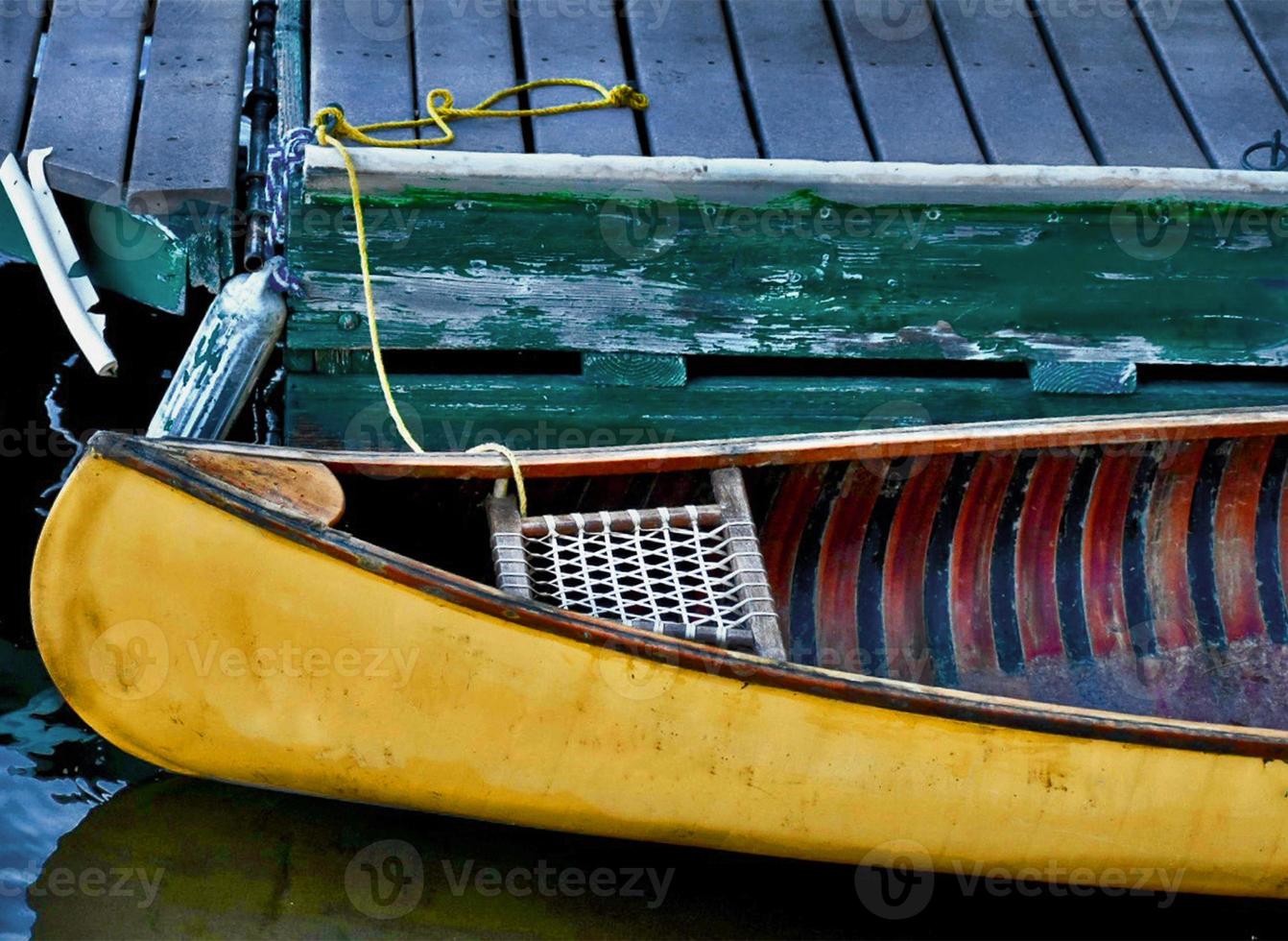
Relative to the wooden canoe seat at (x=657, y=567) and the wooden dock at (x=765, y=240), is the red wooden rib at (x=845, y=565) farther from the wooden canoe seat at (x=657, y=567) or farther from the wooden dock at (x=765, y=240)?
the wooden canoe seat at (x=657, y=567)

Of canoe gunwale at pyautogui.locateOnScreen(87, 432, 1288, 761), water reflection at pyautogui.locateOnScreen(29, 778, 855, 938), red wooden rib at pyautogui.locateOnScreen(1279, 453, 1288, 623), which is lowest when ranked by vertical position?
water reflection at pyautogui.locateOnScreen(29, 778, 855, 938)

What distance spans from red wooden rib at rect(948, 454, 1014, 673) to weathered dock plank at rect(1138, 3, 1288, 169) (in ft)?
3.65

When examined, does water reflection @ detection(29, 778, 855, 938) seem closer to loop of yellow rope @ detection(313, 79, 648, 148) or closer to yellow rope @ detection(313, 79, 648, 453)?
yellow rope @ detection(313, 79, 648, 453)

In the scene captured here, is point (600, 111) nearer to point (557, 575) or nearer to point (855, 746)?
point (557, 575)

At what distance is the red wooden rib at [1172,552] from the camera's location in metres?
4.41

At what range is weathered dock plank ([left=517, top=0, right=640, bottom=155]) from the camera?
429cm

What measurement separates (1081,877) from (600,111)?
92.9 inches

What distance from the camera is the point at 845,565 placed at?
169 inches

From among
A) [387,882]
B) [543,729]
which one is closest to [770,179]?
[543,729]

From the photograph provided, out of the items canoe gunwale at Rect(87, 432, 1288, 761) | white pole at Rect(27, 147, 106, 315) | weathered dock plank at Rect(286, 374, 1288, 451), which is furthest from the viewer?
weathered dock plank at Rect(286, 374, 1288, 451)

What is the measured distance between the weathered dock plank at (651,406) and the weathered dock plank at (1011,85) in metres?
0.65

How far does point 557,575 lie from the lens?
3627 millimetres

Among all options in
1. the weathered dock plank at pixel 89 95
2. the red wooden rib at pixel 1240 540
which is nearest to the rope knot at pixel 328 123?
the weathered dock plank at pixel 89 95

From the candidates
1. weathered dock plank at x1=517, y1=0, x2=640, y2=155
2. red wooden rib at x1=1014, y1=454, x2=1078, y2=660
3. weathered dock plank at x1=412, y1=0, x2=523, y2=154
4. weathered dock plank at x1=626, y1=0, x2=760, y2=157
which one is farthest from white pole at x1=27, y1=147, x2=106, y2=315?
red wooden rib at x1=1014, y1=454, x2=1078, y2=660
